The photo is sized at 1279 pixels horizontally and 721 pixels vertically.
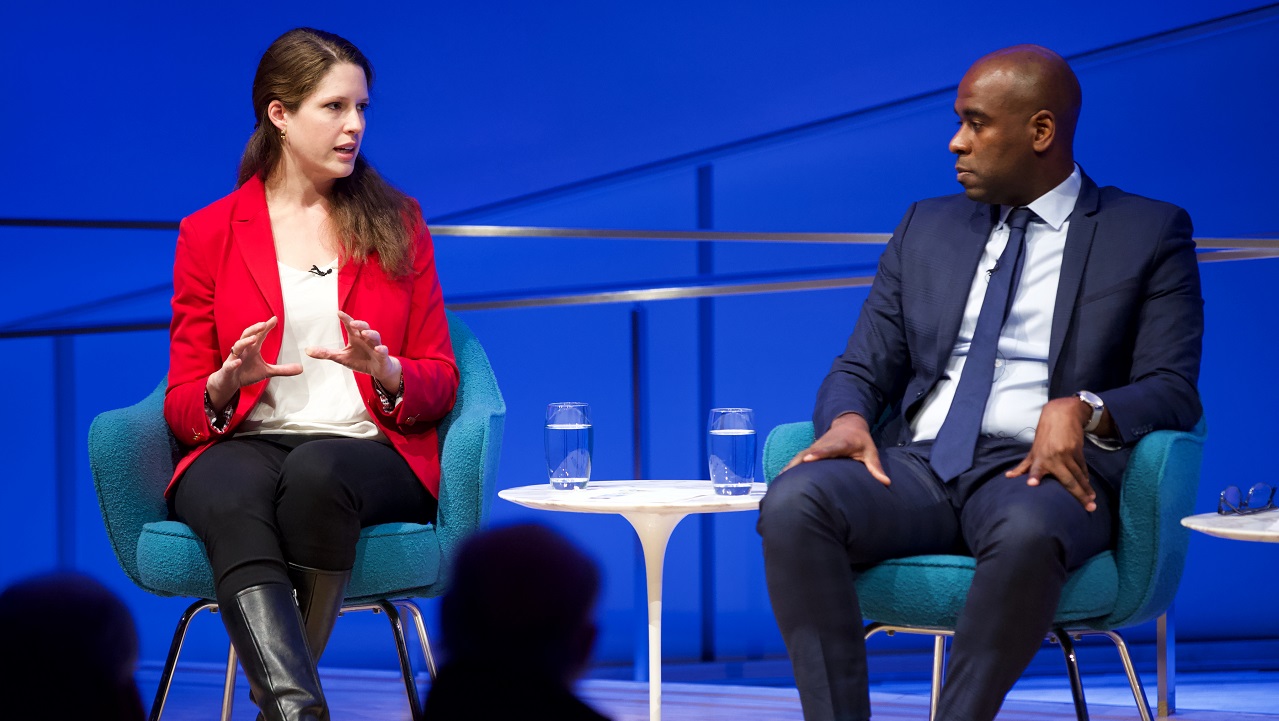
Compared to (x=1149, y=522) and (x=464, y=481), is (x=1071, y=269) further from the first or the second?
→ (x=464, y=481)

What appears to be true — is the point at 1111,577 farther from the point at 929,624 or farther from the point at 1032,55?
the point at 1032,55

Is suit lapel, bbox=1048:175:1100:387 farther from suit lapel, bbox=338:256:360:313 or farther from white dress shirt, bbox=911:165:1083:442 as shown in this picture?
suit lapel, bbox=338:256:360:313

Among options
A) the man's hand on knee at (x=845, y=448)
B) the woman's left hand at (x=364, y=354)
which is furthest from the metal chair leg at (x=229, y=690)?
the man's hand on knee at (x=845, y=448)

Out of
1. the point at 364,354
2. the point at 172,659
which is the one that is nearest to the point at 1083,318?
the point at 364,354

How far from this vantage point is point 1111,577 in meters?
1.66

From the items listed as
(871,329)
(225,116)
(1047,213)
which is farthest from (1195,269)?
(225,116)

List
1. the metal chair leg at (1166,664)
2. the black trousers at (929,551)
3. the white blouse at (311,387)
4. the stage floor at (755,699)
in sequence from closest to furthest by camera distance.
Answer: the black trousers at (929,551)
the white blouse at (311,387)
the metal chair leg at (1166,664)
the stage floor at (755,699)

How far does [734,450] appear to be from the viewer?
2.03 meters

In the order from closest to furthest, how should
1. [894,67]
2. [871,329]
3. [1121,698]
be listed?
[871,329] → [1121,698] → [894,67]

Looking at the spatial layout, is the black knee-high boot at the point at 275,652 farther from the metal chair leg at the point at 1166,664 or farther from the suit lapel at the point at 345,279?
the metal chair leg at the point at 1166,664

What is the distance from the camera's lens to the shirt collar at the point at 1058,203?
1930 mm

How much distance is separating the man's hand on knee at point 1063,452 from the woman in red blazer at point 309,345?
3.28 ft

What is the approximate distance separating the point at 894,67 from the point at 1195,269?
1654mm

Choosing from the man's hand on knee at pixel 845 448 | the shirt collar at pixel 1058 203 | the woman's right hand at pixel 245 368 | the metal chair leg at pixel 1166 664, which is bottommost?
the metal chair leg at pixel 1166 664
